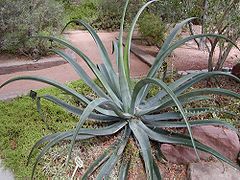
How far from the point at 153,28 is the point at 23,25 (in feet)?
8.11

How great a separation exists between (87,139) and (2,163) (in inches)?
30.4

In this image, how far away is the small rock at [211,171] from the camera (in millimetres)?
2367

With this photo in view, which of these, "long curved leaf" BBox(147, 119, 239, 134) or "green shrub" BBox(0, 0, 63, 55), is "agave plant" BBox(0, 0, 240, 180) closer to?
"long curved leaf" BBox(147, 119, 239, 134)

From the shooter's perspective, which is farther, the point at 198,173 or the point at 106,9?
the point at 106,9

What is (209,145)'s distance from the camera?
8.35 feet

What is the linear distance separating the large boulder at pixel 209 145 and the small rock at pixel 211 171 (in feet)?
0.24

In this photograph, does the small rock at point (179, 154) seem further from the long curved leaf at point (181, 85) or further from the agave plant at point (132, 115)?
the long curved leaf at point (181, 85)

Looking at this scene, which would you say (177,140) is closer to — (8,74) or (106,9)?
(8,74)

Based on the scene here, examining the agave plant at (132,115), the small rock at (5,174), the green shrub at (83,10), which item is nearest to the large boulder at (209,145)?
the agave plant at (132,115)

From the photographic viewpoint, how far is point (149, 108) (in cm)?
269

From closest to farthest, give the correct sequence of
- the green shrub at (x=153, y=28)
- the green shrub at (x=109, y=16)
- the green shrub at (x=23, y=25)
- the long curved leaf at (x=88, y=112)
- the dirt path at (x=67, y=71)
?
the long curved leaf at (x=88, y=112) < the dirt path at (x=67, y=71) < the green shrub at (x=23, y=25) < the green shrub at (x=153, y=28) < the green shrub at (x=109, y=16)

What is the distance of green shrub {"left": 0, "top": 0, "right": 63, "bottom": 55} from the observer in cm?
571

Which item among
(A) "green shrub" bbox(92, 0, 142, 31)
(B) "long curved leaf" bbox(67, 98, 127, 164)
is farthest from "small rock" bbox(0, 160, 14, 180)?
(A) "green shrub" bbox(92, 0, 142, 31)

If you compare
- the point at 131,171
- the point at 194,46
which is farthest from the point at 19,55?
the point at 131,171
